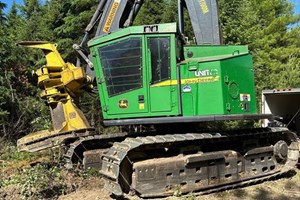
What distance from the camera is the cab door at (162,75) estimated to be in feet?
21.9

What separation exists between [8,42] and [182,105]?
9.27 metres

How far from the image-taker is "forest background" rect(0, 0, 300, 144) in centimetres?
1412

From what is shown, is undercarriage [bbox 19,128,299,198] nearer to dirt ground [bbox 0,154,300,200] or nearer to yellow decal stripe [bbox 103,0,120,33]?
dirt ground [bbox 0,154,300,200]

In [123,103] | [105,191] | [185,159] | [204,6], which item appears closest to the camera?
[105,191]

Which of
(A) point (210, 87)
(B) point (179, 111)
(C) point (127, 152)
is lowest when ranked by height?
(C) point (127, 152)

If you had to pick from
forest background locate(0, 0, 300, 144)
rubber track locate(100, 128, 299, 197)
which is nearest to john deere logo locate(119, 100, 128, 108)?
rubber track locate(100, 128, 299, 197)

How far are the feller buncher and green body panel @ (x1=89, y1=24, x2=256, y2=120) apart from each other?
0.02m

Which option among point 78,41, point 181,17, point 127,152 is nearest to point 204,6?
point 181,17

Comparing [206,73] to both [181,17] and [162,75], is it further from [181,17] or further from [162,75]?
[181,17]

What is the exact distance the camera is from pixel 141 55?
678 cm

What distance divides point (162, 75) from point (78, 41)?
42.8 ft

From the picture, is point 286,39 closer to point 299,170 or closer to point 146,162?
point 299,170

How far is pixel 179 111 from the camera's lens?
21.8 ft

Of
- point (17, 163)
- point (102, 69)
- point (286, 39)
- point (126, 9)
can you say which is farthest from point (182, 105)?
point (286, 39)
